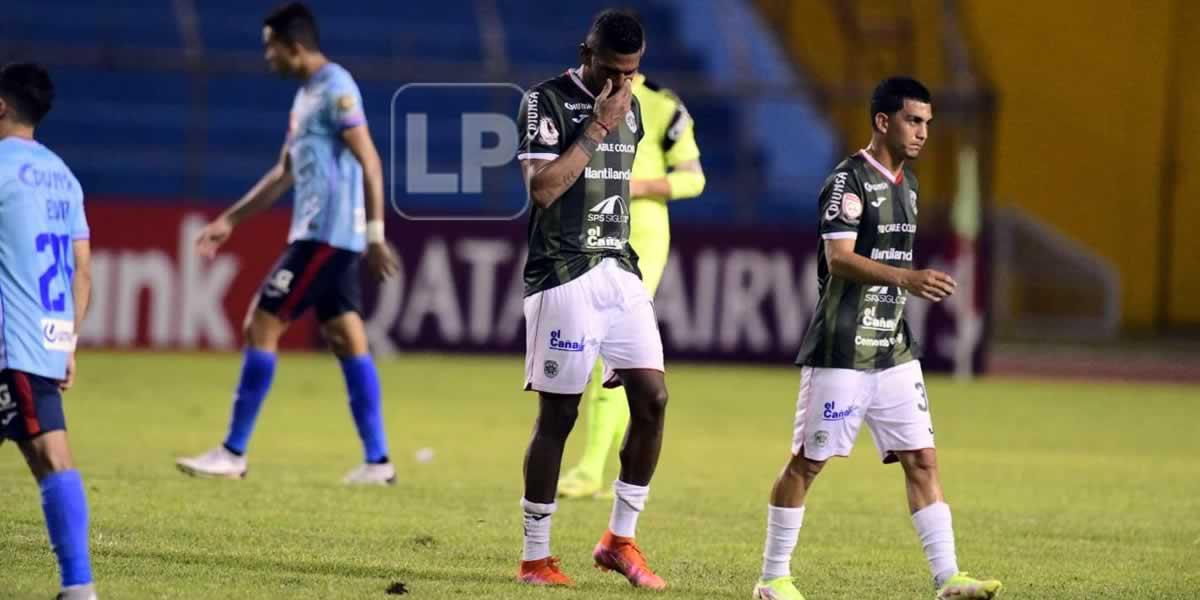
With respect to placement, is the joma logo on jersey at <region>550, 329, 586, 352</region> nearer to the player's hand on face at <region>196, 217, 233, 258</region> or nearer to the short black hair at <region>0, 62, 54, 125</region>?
the short black hair at <region>0, 62, 54, 125</region>

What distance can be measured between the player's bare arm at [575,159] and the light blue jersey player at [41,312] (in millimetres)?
1563

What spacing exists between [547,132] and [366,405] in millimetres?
3474

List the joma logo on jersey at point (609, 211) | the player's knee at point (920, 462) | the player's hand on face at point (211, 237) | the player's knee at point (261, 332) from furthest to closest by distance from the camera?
the player's knee at point (261, 332) → the player's hand on face at point (211, 237) → the joma logo on jersey at point (609, 211) → the player's knee at point (920, 462)

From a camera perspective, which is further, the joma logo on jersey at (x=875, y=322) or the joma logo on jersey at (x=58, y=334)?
the joma logo on jersey at (x=875, y=322)

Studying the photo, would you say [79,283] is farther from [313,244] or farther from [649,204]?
[649,204]

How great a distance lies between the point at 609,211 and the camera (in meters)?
7.27

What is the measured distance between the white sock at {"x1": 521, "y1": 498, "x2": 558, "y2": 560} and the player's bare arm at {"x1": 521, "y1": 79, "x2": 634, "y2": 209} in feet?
3.51

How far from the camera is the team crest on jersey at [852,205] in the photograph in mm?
6965

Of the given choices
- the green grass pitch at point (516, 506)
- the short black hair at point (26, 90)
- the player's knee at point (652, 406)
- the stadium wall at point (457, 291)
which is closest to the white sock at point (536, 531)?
the green grass pitch at point (516, 506)

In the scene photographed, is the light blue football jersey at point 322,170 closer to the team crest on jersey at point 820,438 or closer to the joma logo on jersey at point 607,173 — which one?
the joma logo on jersey at point 607,173

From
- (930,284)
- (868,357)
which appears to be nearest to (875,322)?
(868,357)

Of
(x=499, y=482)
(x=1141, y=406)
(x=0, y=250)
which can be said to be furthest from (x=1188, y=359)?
(x=0, y=250)

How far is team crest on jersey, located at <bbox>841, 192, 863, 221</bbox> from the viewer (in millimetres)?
6965

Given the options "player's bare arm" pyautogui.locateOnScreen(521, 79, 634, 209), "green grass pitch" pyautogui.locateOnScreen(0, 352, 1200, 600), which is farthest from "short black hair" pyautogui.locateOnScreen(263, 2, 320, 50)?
"player's bare arm" pyautogui.locateOnScreen(521, 79, 634, 209)
